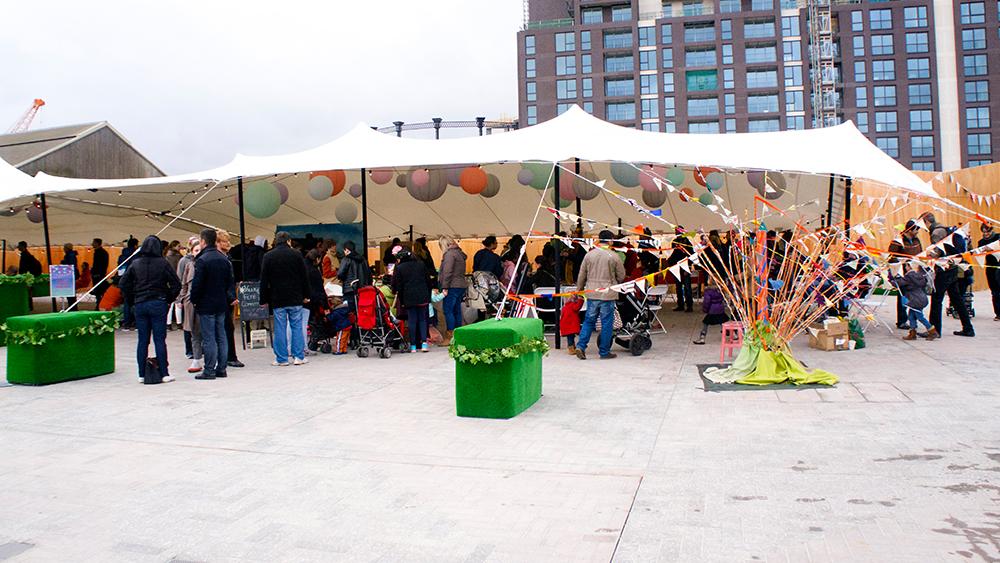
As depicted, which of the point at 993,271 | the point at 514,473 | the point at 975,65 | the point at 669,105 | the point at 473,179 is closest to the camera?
the point at 514,473

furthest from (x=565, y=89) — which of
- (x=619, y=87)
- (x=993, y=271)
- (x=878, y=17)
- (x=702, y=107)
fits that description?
(x=993, y=271)

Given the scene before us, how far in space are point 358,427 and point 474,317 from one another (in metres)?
5.59

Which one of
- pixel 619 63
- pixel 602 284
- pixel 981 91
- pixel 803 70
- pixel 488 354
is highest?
pixel 619 63

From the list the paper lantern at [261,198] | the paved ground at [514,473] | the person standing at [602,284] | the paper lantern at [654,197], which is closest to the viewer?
the paved ground at [514,473]

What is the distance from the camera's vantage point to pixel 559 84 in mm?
69938

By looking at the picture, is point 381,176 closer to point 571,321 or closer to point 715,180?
point 571,321

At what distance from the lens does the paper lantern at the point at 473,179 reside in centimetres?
1316

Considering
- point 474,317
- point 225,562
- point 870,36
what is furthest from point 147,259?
point 870,36

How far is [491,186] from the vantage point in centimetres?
1393

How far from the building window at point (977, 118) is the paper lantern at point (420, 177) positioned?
6683 cm

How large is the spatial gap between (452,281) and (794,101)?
61.7 metres

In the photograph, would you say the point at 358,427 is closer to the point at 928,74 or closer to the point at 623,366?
the point at 623,366

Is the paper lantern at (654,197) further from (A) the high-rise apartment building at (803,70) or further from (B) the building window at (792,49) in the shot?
(B) the building window at (792,49)

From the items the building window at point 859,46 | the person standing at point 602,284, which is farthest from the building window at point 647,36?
the person standing at point 602,284
